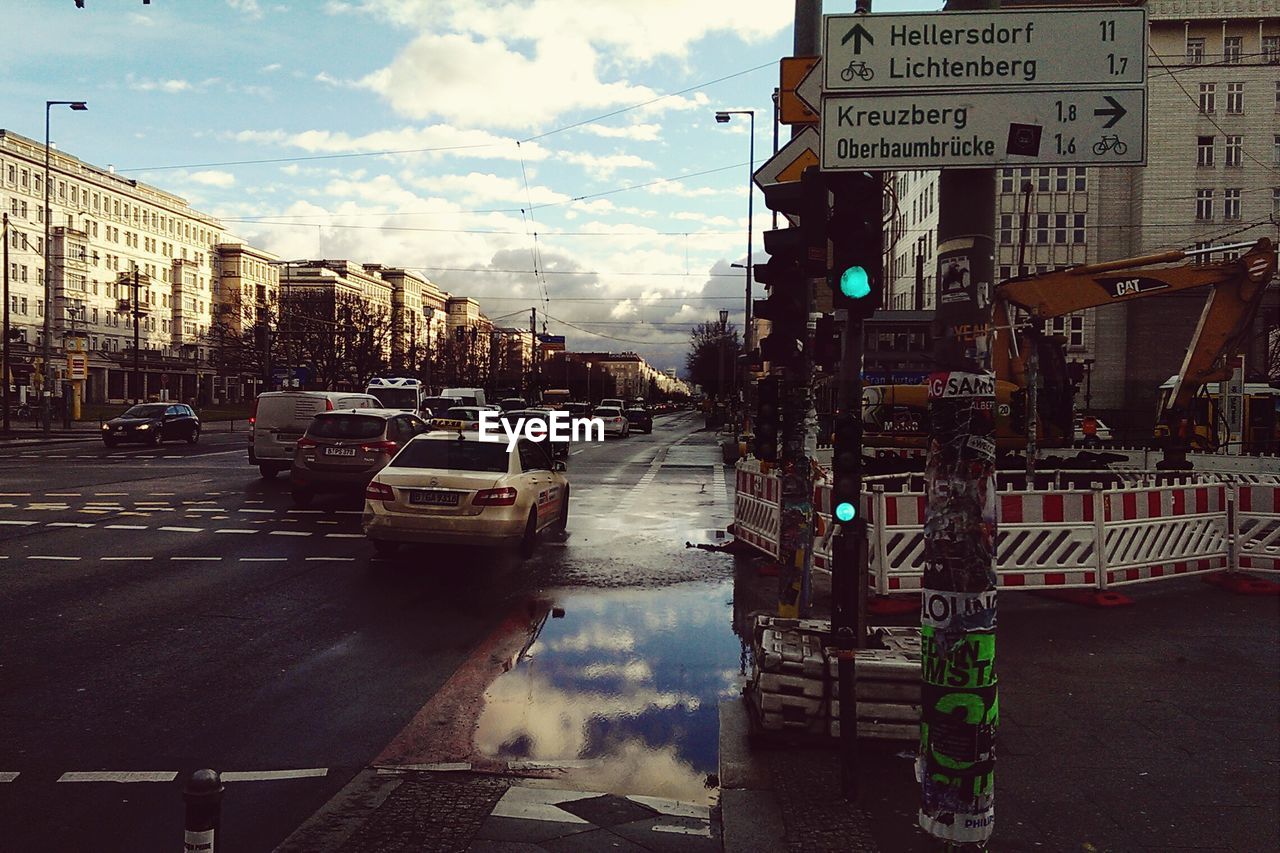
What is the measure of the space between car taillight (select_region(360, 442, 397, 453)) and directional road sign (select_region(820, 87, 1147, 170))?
14.3m

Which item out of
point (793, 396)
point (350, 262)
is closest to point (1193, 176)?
point (793, 396)

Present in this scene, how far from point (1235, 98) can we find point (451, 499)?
60.4m

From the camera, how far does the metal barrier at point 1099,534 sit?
9.60 metres

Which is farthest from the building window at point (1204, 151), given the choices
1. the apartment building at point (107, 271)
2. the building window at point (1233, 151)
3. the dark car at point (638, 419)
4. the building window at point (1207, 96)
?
the apartment building at point (107, 271)

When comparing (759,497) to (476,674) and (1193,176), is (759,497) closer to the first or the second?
(476,674)

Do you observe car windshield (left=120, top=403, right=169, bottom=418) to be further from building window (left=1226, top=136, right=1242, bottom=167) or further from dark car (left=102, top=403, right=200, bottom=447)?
building window (left=1226, top=136, right=1242, bottom=167)

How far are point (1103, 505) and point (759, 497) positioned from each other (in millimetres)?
3904

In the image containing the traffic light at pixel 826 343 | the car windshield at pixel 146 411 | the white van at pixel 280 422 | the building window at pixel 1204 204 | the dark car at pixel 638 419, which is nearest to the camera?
the traffic light at pixel 826 343

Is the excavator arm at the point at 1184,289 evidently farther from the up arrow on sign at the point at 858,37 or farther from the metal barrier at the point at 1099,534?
the up arrow on sign at the point at 858,37

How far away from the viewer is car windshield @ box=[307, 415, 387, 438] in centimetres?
1666

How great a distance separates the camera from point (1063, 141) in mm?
3166

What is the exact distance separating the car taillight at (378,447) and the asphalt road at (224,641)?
4.00ft

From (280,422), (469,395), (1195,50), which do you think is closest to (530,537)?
(280,422)

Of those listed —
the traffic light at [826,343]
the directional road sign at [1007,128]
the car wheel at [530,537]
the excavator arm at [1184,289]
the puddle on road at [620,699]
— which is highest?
the excavator arm at [1184,289]
